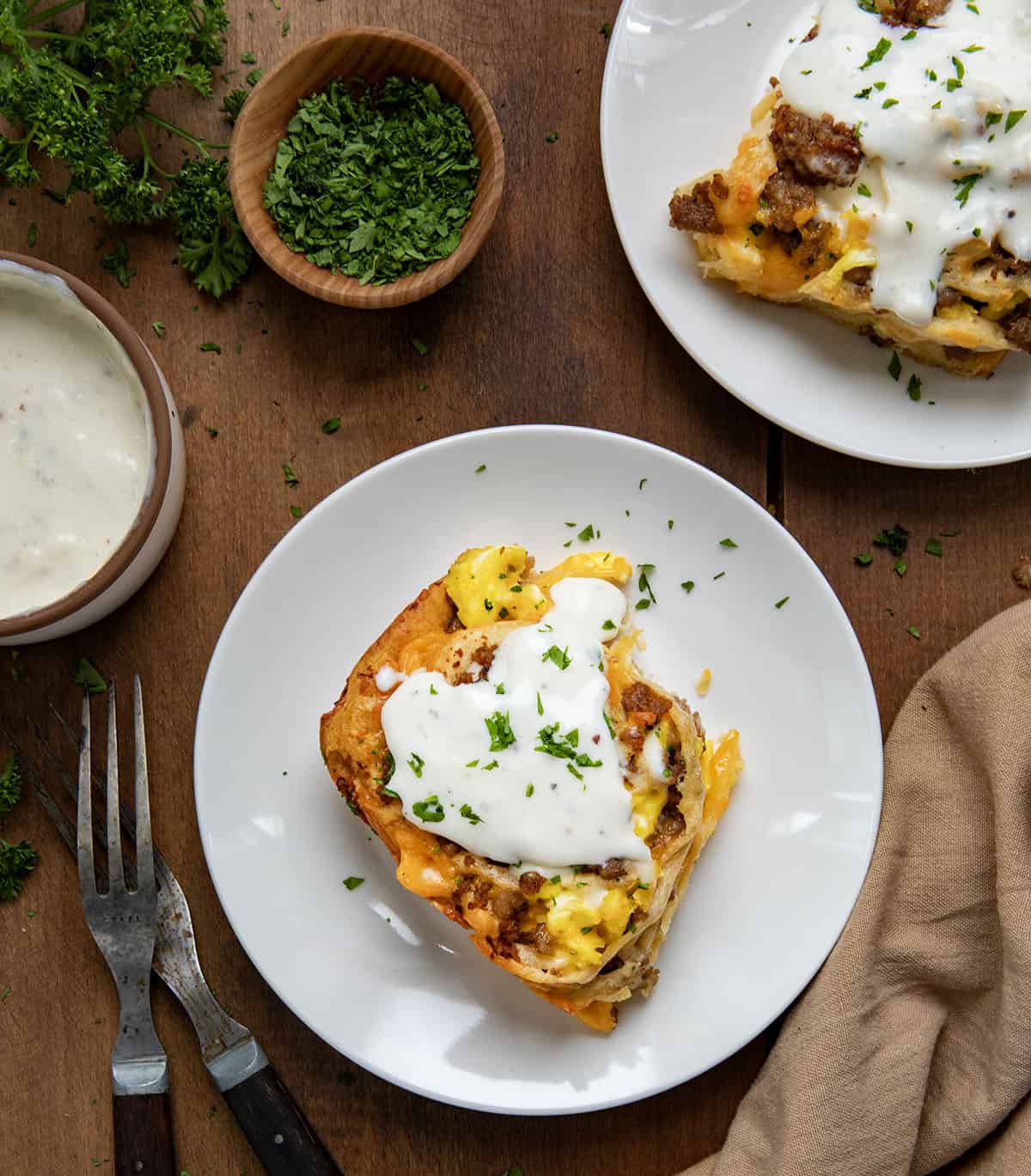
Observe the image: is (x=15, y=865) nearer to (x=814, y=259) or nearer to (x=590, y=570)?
(x=590, y=570)

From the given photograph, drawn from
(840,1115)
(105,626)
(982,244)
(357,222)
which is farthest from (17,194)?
(840,1115)

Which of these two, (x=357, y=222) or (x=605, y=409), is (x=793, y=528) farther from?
(x=357, y=222)

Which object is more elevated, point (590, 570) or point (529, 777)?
point (590, 570)

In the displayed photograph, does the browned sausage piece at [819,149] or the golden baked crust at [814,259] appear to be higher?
the browned sausage piece at [819,149]

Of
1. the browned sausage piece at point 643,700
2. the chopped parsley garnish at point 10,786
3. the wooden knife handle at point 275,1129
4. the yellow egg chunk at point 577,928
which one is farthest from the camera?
the chopped parsley garnish at point 10,786

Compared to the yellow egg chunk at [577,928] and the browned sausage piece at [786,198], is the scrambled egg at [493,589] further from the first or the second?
the browned sausage piece at [786,198]

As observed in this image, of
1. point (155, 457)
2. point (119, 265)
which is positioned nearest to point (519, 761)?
point (155, 457)

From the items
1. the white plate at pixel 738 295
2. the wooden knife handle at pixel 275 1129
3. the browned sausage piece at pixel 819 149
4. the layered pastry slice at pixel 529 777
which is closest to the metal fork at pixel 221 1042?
the wooden knife handle at pixel 275 1129
